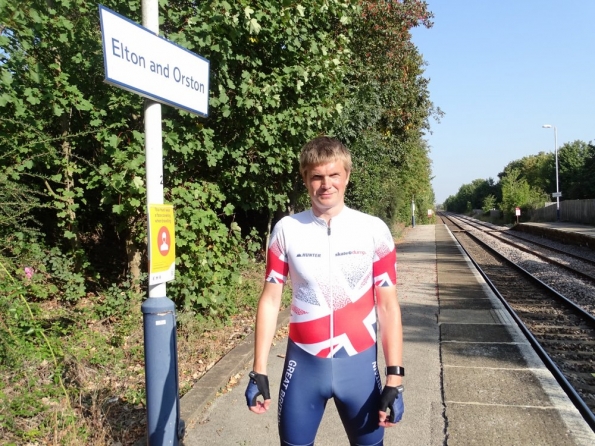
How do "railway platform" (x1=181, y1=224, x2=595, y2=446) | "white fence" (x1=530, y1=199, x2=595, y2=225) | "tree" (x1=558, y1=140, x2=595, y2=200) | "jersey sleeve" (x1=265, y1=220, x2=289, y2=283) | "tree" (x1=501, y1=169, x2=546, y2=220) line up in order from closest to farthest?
"jersey sleeve" (x1=265, y1=220, x2=289, y2=283) → "railway platform" (x1=181, y1=224, x2=595, y2=446) → "white fence" (x1=530, y1=199, x2=595, y2=225) → "tree" (x1=501, y1=169, x2=546, y2=220) → "tree" (x1=558, y1=140, x2=595, y2=200)

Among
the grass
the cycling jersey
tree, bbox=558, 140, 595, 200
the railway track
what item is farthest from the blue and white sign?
tree, bbox=558, 140, 595, 200

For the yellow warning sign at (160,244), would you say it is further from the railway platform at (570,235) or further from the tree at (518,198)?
the tree at (518,198)

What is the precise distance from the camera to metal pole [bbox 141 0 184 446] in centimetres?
277

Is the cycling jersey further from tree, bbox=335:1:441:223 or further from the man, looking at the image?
tree, bbox=335:1:441:223

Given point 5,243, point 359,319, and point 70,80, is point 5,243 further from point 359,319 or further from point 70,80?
point 359,319

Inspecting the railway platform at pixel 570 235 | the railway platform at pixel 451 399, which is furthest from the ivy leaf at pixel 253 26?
the railway platform at pixel 570 235

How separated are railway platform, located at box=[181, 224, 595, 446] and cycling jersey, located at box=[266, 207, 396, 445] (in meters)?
1.50

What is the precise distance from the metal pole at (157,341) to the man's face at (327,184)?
1111 mm

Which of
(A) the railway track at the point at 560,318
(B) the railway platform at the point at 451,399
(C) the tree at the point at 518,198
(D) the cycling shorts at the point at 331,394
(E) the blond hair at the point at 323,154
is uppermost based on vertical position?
(C) the tree at the point at 518,198

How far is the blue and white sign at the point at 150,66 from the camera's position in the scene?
2416mm

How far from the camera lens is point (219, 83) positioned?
634 cm

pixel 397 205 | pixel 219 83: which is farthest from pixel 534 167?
pixel 219 83

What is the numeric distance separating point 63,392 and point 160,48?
2.93m

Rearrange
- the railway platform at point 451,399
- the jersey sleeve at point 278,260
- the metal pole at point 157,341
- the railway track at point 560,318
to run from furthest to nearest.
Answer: the railway track at point 560,318 < the railway platform at point 451,399 < the metal pole at point 157,341 < the jersey sleeve at point 278,260
